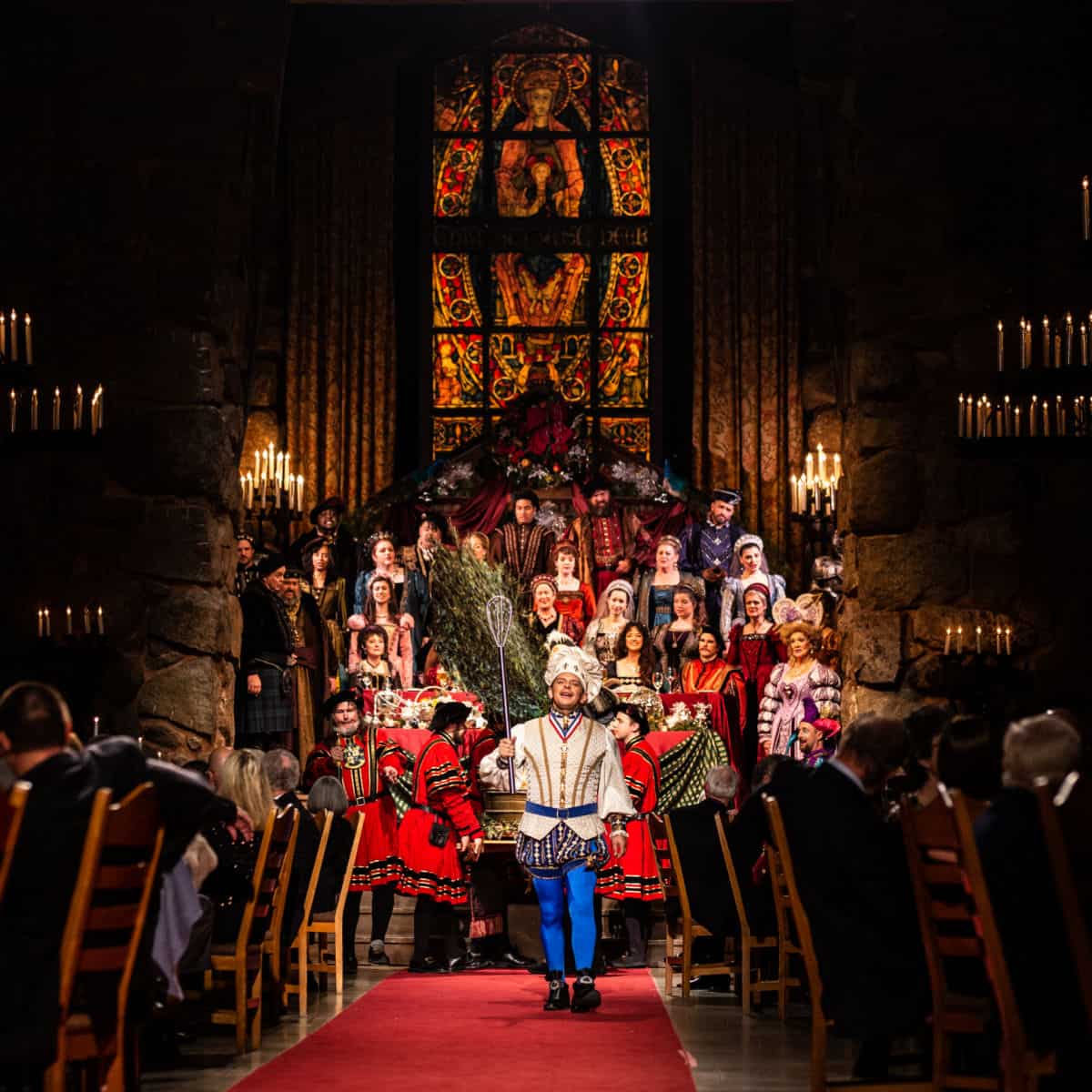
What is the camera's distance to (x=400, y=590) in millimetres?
15742

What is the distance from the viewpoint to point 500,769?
11.2 m

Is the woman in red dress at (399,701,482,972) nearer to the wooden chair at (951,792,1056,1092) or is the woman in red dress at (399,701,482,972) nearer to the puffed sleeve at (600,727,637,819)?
the puffed sleeve at (600,727,637,819)

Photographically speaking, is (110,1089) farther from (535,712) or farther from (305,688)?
(305,688)

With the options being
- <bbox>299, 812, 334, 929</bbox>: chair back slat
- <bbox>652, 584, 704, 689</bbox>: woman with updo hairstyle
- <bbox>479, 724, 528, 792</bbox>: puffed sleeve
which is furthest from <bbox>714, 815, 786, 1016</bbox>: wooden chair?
<bbox>652, 584, 704, 689</bbox>: woman with updo hairstyle

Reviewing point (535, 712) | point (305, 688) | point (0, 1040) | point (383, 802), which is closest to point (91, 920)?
point (0, 1040)

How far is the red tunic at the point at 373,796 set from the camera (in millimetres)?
10609

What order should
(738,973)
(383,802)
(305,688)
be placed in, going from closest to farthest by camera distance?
(738,973) → (383,802) → (305,688)

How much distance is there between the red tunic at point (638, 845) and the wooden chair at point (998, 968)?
604 cm

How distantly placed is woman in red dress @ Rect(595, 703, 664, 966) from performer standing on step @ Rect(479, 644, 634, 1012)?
72.6 inches

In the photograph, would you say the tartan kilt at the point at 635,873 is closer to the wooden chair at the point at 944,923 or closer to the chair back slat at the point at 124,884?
the wooden chair at the point at 944,923

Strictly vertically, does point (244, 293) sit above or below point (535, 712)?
above

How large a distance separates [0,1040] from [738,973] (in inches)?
217

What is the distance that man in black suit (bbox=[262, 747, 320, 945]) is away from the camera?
26.7ft

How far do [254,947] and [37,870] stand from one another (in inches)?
122
